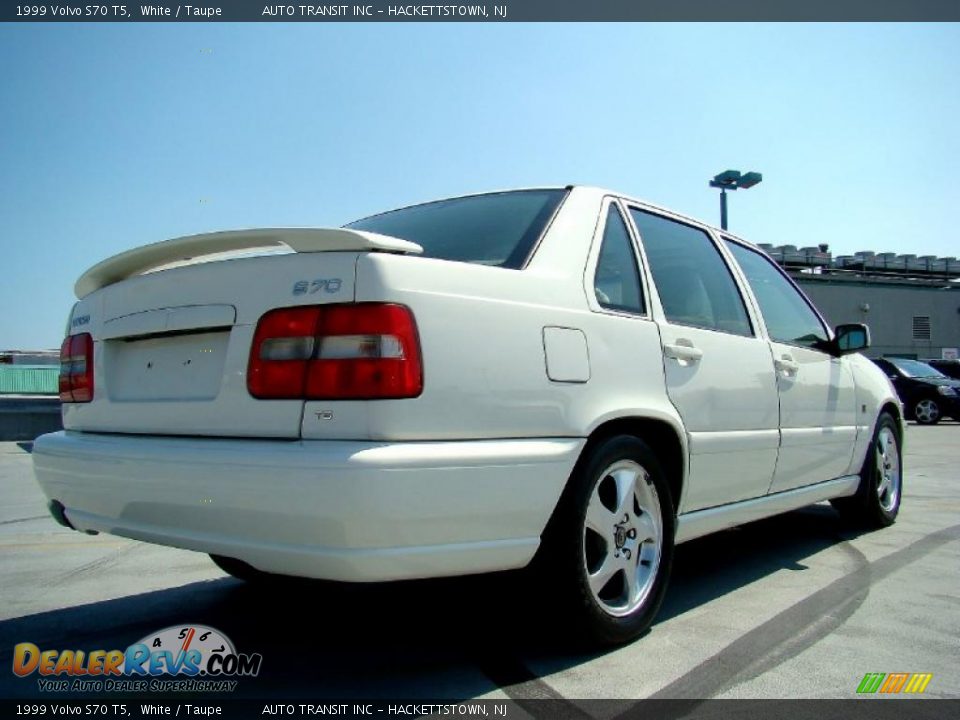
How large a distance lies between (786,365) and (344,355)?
2.47 meters

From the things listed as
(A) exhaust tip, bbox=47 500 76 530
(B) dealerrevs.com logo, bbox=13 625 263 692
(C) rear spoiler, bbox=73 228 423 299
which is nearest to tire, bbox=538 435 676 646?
(C) rear spoiler, bbox=73 228 423 299

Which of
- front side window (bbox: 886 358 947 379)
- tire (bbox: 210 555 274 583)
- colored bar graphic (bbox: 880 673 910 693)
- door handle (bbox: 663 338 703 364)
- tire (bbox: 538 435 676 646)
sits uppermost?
door handle (bbox: 663 338 703 364)

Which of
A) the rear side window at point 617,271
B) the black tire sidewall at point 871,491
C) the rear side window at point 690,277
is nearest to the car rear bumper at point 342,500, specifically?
the rear side window at point 617,271

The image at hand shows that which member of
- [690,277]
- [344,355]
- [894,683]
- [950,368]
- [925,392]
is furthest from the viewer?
[950,368]

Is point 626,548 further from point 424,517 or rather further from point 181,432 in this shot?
point 181,432

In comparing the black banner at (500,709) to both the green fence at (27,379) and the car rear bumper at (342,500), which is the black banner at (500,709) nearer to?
the car rear bumper at (342,500)

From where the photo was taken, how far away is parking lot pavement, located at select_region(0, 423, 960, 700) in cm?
226

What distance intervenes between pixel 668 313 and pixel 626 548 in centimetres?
94

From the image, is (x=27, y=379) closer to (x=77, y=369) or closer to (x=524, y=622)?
(x=77, y=369)

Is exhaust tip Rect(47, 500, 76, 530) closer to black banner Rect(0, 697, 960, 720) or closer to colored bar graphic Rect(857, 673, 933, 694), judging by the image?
black banner Rect(0, 697, 960, 720)

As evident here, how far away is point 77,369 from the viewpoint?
269 cm

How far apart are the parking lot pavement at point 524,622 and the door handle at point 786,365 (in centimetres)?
97

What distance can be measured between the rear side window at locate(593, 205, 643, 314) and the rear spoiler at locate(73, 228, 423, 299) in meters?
0.73

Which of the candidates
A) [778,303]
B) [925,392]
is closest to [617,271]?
[778,303]
